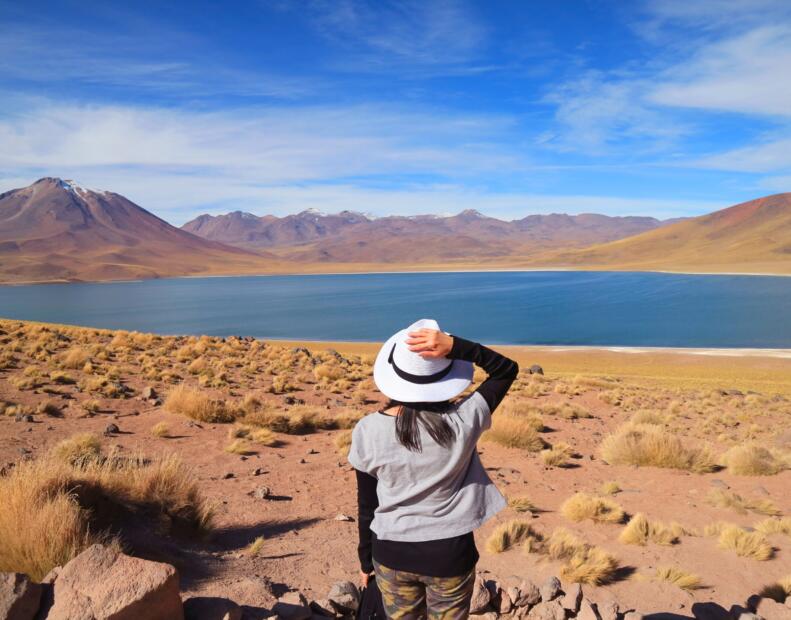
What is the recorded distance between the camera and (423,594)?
2.38 meters

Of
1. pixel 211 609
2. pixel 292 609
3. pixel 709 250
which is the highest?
pixel 709 250

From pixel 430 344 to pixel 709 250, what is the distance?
7366 inches

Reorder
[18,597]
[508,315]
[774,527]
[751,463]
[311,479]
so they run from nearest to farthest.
Result: [18,597], [774,527], [311,479], [751,463], [508,315]

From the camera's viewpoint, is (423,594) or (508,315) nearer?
(423,594)

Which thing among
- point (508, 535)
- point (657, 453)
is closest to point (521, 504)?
point (508, 535)

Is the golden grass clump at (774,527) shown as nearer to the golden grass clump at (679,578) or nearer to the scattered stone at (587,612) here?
the golden grass clump at (679,578)

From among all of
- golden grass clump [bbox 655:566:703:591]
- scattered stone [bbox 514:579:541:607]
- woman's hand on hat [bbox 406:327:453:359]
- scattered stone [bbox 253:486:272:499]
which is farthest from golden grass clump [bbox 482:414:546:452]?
woman's hand on hat [bbox 406:327:453:359]

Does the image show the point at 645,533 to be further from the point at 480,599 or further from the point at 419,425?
the point at 419,425

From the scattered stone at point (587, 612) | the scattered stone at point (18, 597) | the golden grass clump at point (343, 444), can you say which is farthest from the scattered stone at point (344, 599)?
the golden grass clump at point (343, 444)

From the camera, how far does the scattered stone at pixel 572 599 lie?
3.95 m

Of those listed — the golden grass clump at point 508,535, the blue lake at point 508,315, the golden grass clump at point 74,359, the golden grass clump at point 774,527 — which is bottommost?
the blue lake at point 508,315

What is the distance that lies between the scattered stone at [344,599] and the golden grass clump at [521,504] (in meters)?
3.32

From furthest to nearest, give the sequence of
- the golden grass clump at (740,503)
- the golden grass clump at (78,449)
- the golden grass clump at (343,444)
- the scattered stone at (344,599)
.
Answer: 1. the golden grass clump at (343,444)
2. the golden grass clump at (740,503)
3. the golden grass clump at (78,449)
4. the scattered stone at (344,599)

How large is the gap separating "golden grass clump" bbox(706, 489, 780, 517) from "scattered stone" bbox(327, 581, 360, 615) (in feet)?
17.5
